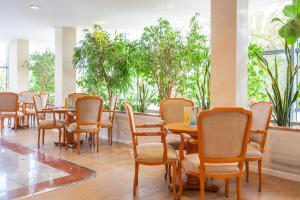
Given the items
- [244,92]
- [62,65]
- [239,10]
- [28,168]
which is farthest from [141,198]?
[62,65]

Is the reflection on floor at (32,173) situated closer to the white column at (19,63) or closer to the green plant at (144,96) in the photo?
the green plant at (144,96)

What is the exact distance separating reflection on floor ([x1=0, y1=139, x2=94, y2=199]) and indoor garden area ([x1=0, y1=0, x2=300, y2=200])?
0.02 metres

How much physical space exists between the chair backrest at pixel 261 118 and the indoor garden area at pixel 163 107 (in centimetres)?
2

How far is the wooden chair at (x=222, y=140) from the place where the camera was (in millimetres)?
2723

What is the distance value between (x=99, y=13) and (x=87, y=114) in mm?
2771

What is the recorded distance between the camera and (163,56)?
20.2ft

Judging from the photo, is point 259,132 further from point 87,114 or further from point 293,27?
point 87,114

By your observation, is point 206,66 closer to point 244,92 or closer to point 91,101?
point 244,92

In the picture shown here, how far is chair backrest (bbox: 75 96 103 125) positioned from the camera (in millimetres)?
5336

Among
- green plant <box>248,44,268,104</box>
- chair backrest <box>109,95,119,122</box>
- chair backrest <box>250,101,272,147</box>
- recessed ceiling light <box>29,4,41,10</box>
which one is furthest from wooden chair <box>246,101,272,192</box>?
recessed ceiling light <box>29,4,41,10</box>

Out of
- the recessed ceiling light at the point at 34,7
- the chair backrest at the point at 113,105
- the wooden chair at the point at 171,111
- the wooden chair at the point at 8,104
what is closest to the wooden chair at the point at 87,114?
the chair backrest at the point at 113,105

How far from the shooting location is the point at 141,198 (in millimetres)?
3299

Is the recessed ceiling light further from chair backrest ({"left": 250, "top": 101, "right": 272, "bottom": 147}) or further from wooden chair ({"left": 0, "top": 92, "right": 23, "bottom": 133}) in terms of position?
chair backrest ({"left": 250, "top": 101, "right": 272, "bottom": 147})

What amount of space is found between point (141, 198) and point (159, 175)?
907 mm
